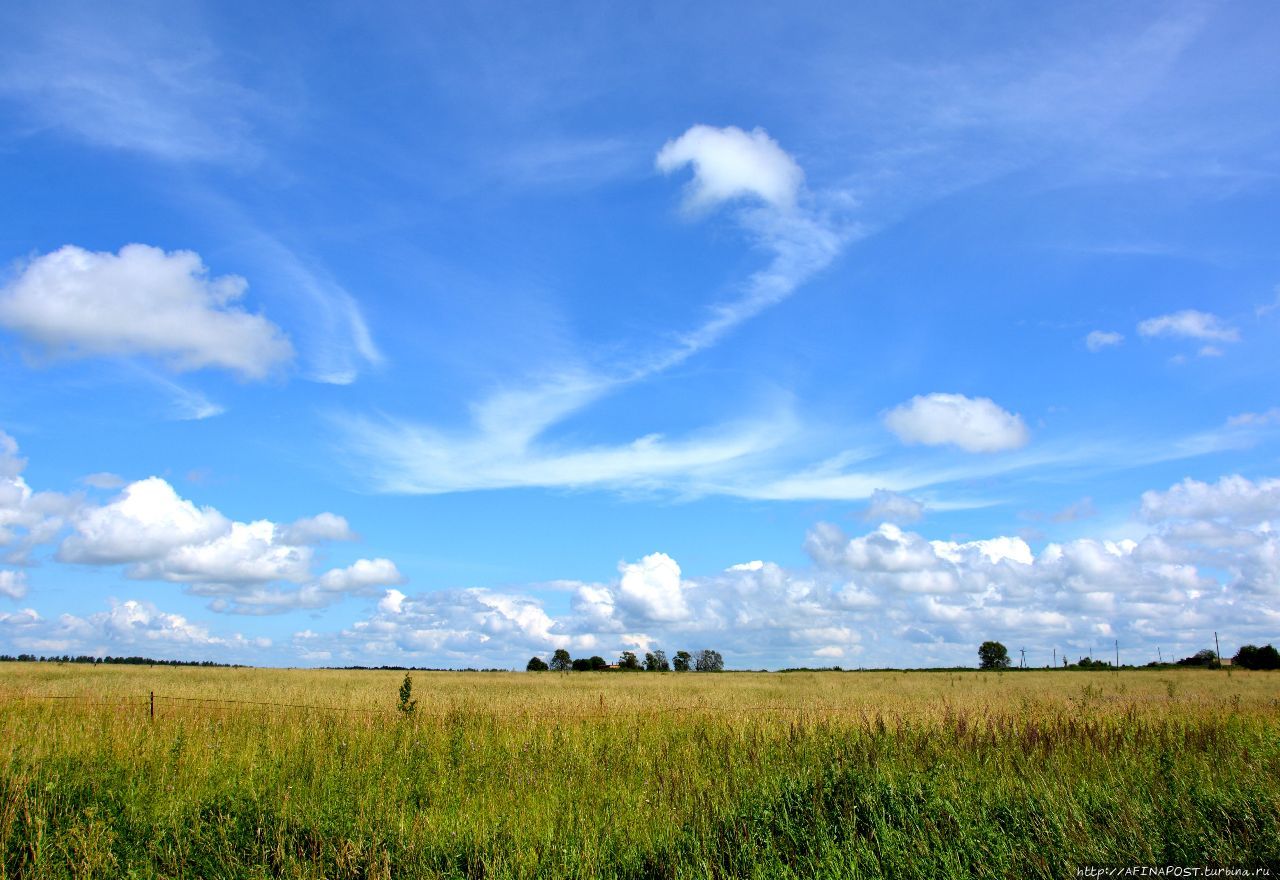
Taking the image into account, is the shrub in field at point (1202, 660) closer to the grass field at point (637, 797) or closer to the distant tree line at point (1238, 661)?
the distant tree line at point (1238, 661)

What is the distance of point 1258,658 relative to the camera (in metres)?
85.4

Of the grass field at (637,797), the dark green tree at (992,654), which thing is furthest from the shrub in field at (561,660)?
the grass field at (637,797)

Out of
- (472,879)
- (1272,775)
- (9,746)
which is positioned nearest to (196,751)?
(9,746)

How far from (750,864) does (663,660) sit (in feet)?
390

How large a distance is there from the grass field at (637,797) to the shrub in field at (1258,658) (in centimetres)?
9100

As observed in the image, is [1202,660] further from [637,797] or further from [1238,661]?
[637,797]

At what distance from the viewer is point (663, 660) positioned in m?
121

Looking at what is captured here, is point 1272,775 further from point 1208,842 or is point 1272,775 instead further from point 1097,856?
point 1097,856

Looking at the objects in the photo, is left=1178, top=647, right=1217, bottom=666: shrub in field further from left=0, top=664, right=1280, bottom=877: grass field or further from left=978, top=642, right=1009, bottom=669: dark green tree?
left=0, top=664, right=1280, bottom=877: grass field

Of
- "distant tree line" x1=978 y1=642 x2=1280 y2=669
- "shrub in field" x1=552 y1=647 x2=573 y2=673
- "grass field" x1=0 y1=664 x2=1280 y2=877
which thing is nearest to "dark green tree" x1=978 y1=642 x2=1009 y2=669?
"distant tree line" x1=978 y1=642 x2=1280 y2=669

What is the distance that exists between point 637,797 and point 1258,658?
342 ft

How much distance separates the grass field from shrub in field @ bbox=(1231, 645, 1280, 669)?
91.0 m

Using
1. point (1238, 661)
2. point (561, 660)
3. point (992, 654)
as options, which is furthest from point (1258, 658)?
point (561, 660)

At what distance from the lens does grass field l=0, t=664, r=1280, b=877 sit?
620 cm
